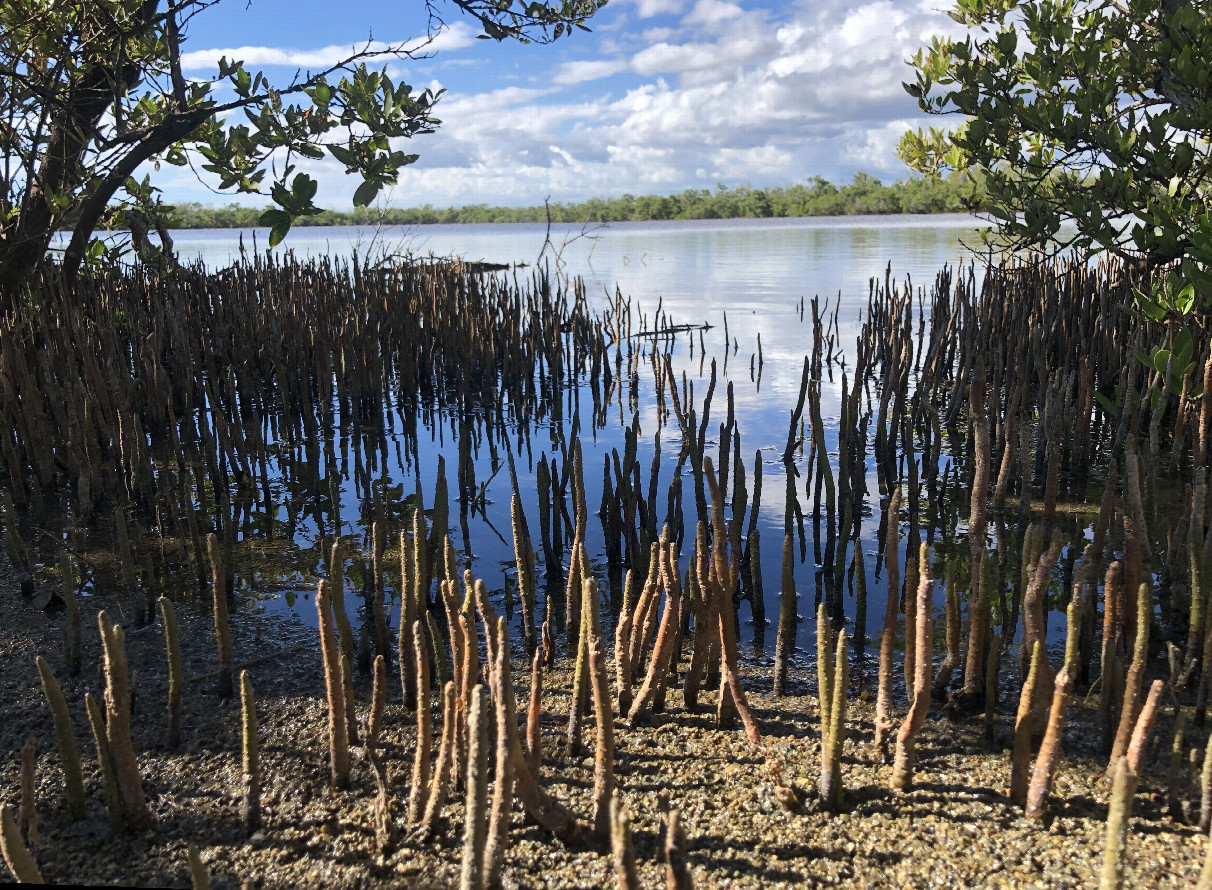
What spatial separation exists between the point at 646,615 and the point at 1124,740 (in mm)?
961

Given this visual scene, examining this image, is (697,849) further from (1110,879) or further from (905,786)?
(1110,879)

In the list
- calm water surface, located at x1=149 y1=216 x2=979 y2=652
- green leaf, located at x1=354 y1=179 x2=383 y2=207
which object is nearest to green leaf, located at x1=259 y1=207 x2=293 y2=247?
green leaf, located at x1=354 y1=179 x2=383 y2=207

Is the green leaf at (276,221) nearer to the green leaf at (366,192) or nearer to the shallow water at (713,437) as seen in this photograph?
the green leaf at (366,192)

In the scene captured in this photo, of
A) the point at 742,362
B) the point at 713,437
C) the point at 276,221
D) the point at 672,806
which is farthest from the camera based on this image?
the point at 742,362

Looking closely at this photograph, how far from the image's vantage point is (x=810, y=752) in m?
1.90

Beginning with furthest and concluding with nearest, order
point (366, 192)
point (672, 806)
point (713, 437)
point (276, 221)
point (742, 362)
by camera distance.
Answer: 1. point (742, 362)
2. point (713, 437)
3. point (366, 192)
4. point (276, 221)
5. point (672, 806)

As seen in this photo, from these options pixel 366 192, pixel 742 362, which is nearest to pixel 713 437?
pixel 742 362

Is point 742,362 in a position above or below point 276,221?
below

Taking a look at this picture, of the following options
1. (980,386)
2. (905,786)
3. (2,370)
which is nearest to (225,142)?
(2,370)

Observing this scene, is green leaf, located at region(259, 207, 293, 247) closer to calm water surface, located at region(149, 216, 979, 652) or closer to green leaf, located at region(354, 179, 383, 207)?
green leaf, located at region(354, 179, 383, 207)

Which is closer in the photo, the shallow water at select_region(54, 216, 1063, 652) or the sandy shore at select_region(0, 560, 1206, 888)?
the sandy shore at select_region(0, 560, 1206, 888)

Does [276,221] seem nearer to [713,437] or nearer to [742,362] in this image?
[713,437]

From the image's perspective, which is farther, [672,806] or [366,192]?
[366,192]

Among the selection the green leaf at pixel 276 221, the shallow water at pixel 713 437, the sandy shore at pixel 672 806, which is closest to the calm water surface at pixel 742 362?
the shallow water at pixel 713 437
